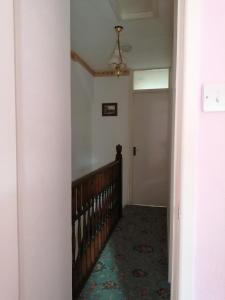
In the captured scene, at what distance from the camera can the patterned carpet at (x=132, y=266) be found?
6.61 ft

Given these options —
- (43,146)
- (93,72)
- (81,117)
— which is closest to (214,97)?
(43,146)

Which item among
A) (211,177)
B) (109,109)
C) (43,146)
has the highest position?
(109,109)

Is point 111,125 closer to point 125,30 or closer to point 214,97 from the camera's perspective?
point 125,30

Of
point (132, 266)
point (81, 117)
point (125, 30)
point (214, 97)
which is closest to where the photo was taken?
point (214, 97)

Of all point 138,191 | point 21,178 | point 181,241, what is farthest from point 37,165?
point 138,191

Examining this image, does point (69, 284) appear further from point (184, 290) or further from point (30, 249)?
point (184, 290)

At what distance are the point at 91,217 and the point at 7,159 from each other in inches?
62.0

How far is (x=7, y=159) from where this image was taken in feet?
3.31

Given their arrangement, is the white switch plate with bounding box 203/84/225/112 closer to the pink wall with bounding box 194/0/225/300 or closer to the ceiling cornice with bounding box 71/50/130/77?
the pink wall with bounding box 194/0/225/300

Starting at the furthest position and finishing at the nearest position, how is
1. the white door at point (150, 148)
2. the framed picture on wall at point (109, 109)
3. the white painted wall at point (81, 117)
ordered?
1. the framed picture on wall at point (109, 109)
2. the white door at point (150, 148)
3. the white painted wall at point (81, 117)

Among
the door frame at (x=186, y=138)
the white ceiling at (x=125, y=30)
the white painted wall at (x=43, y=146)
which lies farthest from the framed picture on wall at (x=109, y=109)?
the door frame at (x=186, y=138)

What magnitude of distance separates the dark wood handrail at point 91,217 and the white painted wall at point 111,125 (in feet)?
3.62

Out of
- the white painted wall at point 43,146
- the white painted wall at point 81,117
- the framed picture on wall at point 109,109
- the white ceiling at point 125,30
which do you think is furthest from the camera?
the framed picture on wall at point 109,109

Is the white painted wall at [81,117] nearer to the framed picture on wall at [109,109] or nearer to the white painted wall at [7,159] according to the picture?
the framed picture on wall at [109,109]
